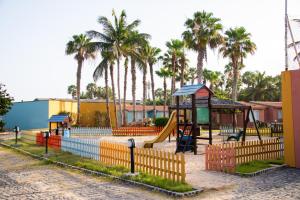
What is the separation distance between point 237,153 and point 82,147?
6894 millimetres

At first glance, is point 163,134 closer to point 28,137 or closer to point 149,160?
point 149,160

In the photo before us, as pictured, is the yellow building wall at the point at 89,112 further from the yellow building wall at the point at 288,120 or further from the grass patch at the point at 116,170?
the yellow building wall at the point at 288,120

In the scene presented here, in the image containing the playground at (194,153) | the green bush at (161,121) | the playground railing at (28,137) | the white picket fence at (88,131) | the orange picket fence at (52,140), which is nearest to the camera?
the playground at (194,153)

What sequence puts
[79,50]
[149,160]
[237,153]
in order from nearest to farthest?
[149,160]
[237,153]
[79,50]

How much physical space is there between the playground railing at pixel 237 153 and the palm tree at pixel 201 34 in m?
19.0

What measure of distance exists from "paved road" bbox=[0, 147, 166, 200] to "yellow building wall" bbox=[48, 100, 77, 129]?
96.5 feet

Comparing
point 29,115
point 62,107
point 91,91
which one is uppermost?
point 91,91

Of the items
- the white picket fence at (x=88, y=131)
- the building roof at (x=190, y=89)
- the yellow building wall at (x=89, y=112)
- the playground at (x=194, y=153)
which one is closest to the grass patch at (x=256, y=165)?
the playground at (x=194, y=153)

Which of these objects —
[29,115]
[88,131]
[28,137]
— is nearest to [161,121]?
[88,131]

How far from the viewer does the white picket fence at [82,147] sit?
45.4 feet

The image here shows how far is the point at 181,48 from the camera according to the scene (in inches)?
1780

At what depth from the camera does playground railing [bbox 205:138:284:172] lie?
435 inches

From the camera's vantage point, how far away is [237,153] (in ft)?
39.2

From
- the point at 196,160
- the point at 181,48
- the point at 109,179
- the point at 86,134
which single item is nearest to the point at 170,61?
the point at 181,48
